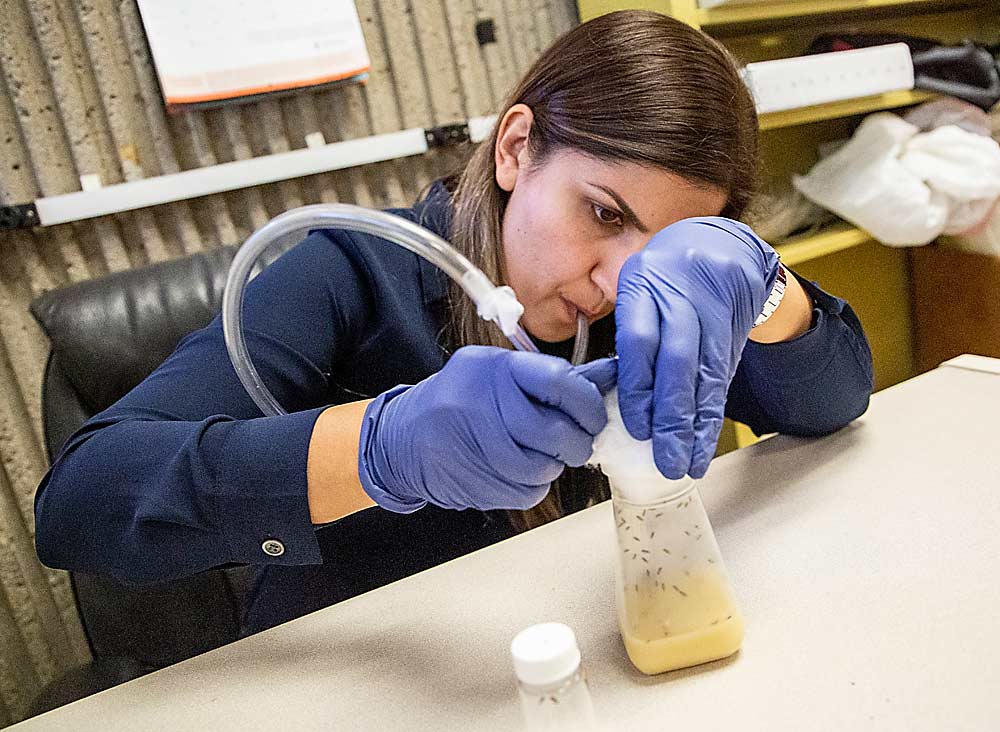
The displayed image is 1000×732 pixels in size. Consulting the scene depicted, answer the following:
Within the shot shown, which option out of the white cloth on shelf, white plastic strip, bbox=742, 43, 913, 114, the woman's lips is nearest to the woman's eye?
the woman's lips

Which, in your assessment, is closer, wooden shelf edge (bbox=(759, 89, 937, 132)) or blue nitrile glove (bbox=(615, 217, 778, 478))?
blue nitrile glove (bbox=(615, 217, 778, 478))

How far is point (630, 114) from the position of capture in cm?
82

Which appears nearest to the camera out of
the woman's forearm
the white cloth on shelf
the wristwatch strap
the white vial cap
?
the white vial cap

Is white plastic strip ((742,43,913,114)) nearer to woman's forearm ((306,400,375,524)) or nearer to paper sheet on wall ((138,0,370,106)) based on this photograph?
paper sheet on wall ((138,0,370,106))

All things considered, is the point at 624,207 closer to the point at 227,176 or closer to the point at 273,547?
the point at 273,547

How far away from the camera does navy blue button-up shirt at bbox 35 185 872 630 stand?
648 millimetres

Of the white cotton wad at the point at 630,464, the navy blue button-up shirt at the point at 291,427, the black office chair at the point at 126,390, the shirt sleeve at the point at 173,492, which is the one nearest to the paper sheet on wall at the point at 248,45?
the black office chair at the point at 126,390

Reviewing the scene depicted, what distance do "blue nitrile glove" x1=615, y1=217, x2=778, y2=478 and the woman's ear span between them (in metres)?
0.29

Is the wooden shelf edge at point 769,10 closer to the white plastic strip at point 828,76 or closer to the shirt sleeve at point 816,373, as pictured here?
the white plastic strip at point 828,76

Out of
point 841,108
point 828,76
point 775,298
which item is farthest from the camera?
point 841,108

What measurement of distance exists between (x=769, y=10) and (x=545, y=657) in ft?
5.39

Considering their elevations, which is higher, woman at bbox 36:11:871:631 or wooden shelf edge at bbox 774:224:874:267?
woman at bbox 36:11:871:631

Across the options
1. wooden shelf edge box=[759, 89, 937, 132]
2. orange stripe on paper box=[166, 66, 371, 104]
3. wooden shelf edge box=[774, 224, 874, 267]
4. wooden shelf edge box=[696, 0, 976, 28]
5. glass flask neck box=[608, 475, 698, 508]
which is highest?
orange stripe on paper box=[166, 66, 371, 104]

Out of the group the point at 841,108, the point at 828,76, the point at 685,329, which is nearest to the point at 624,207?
the point at 685,329
